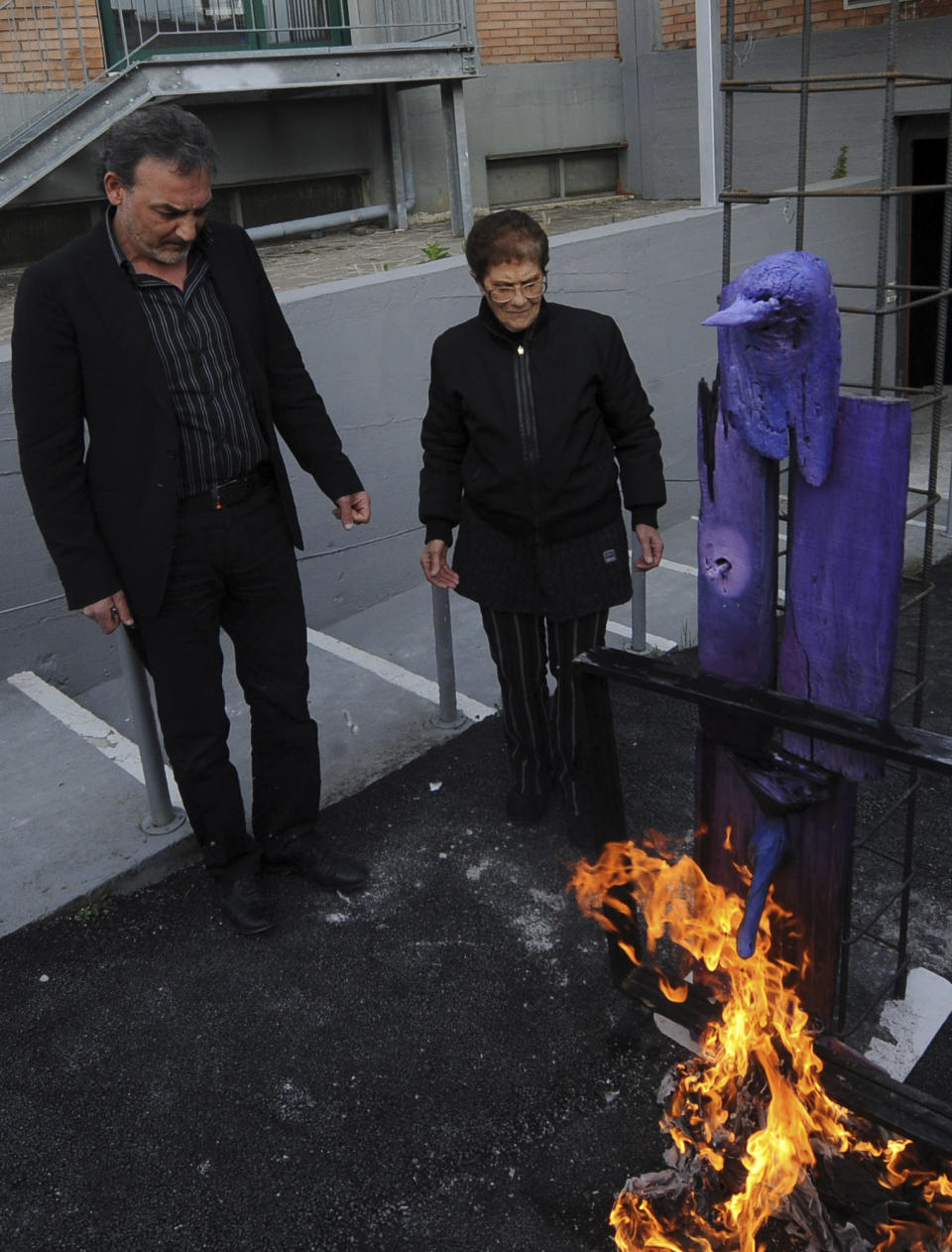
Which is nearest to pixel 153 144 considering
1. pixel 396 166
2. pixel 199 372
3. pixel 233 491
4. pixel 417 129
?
pixel 199 372

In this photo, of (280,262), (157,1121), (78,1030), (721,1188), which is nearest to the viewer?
(721,1188)

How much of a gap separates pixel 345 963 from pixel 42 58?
23.0ft

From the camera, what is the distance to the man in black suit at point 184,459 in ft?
9.52

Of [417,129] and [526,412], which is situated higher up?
[417,129]

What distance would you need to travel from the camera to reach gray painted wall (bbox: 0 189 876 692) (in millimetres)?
4758

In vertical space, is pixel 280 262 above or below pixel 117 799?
above

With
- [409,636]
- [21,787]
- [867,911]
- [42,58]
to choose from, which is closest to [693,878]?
[867,911]

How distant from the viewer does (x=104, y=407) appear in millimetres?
3004

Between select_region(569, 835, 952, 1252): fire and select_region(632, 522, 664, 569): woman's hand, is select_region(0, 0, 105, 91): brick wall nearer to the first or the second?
select_region(632, 522, 664, 569): woman's hand

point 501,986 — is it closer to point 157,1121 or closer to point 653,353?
point 157,1121

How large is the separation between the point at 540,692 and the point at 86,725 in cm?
190

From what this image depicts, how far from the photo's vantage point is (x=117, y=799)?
13.2 ft

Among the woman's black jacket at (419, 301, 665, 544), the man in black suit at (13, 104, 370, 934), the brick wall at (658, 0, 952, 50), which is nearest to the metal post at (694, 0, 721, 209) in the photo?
the brick wall at (658, 0, 952, 50)

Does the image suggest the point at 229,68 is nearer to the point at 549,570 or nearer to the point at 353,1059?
the point at 549,570
